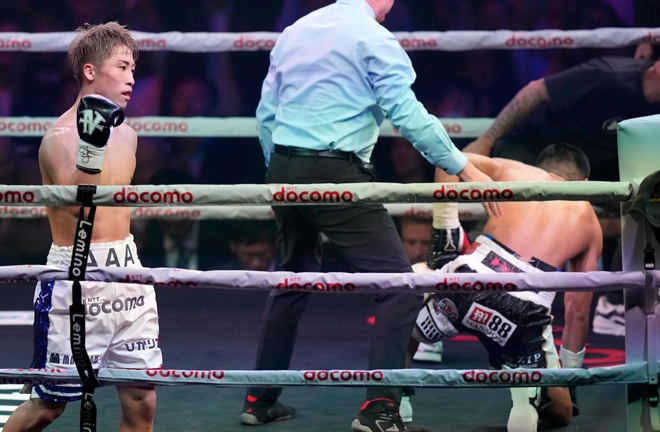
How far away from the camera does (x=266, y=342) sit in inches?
152

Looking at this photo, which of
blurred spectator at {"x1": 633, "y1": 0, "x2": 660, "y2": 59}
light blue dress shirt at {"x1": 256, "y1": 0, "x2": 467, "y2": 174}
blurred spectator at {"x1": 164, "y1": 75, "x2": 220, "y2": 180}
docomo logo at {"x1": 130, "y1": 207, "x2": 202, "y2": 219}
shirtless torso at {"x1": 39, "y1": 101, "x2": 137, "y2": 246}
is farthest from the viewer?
blurred spectator at {"x1": 164, "y1": 75, "x2": 220, "y2": 180}

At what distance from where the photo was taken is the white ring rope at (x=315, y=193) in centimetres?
272

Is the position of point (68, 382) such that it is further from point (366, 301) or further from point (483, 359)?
point (366, 301)

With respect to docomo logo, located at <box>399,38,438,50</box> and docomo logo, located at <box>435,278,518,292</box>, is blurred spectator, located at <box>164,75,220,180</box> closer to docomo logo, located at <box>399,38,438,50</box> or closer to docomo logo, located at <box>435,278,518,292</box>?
docomo logo, located at <box>399,38,438,50</box>

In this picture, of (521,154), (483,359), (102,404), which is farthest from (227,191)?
(521,154)

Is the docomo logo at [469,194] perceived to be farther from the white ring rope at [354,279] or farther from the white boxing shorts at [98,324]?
the white boxing shorts at [98,324]

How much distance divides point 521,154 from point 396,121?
297cm

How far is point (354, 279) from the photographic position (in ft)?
9.29

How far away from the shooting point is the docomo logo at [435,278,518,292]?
9.27 ft

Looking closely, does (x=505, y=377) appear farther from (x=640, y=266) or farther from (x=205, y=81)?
(x=205, y=81)

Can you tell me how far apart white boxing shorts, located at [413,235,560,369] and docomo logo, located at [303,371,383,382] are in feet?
3.61

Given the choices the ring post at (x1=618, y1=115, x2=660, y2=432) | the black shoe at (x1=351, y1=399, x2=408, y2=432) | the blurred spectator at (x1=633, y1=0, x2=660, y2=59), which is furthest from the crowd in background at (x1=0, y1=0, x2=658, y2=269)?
the ring post at (x1=618, y1=115, x2=660, y2=432)

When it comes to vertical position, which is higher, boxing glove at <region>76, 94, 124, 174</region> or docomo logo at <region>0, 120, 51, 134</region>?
docomo logo at <region>0, 120, 51, 134</region>

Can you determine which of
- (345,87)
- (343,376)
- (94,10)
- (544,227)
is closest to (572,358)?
(544,227)
